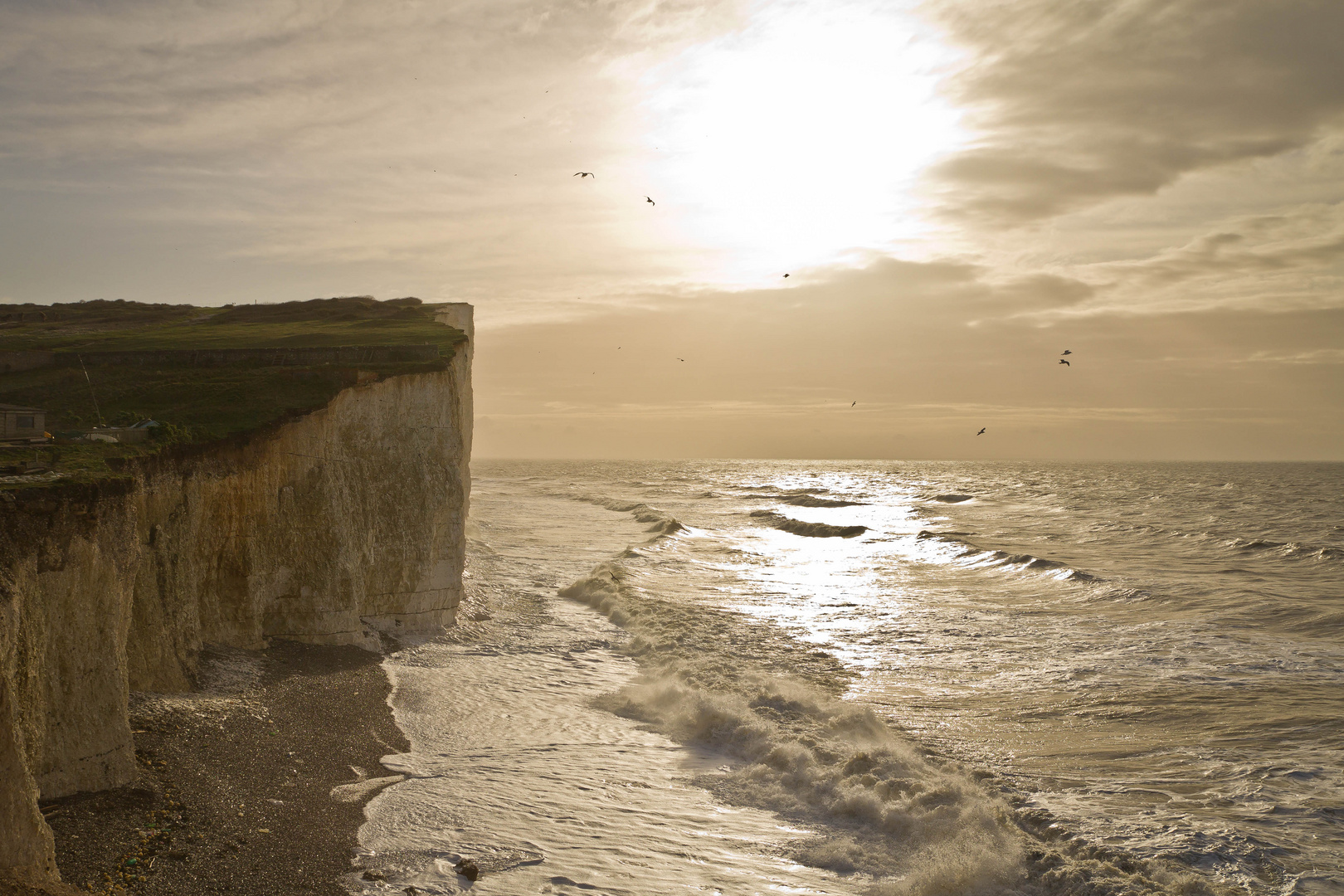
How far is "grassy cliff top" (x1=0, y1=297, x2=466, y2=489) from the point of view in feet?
51.7

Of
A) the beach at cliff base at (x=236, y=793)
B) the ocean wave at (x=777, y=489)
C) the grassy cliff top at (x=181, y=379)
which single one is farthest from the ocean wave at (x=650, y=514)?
the beach at cliff base at (x=236, y=793)

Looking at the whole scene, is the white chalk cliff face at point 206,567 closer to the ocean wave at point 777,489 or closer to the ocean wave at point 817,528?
the ocean wave at point 817,528

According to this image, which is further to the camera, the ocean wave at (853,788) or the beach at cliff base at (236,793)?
the ocean wave at (853,788)

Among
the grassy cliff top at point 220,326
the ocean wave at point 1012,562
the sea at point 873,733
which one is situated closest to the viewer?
the sea at point 873,733

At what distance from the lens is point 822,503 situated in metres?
76.1

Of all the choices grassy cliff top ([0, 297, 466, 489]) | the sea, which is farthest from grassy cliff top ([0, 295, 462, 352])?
the sea

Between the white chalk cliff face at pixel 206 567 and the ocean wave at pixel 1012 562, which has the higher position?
the white chalk cliff face at pixel 206 567

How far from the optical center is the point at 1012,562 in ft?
121

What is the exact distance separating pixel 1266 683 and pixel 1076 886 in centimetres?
1107

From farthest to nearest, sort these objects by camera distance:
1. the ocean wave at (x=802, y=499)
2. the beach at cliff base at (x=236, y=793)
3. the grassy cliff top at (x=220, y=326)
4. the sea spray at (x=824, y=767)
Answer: the ocean wave at (x=802, y=499)
the grassy cliff top at (x=220, y=326)
the sea spray at (x=824, y=767)
the beach at cliff base at (x=236, y=793)

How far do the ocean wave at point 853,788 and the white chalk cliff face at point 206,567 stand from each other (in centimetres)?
658

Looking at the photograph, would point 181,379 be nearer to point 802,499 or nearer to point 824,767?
point 824,767

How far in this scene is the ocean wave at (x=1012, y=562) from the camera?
32656mm

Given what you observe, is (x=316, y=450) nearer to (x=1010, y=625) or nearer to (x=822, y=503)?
(x=1010, y=625)
